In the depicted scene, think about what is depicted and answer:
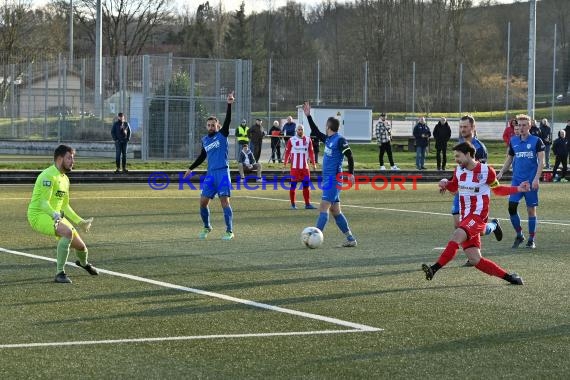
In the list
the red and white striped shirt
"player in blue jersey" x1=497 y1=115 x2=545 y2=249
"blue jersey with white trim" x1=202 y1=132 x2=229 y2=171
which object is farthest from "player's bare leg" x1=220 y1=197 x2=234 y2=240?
the red and white striped shirt

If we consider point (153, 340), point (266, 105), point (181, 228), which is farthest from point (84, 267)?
point (266, 105)

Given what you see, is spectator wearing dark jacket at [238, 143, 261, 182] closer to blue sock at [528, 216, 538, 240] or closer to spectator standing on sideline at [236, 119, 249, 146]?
spectator standing on sideline at [236, 119, 249, 146]

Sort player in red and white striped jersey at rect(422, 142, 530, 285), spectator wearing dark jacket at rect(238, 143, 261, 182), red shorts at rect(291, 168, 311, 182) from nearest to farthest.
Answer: player in red and white striped jersey at rect(422, 142, 530, 285) → red shorts at rect(291, 168, 311, 182) → spectator wearing dark jacket at rect(238, 143, 261, 182)

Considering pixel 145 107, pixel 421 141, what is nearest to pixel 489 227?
pixel 421 141

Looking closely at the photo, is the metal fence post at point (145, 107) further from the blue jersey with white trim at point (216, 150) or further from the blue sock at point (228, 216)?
the blue sock at point (228, 216)

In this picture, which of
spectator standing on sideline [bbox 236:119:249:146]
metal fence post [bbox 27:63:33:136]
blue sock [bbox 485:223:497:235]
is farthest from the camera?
metal fence post [bbox 27:63:33:136]

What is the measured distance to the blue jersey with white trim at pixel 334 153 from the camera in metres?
14.7

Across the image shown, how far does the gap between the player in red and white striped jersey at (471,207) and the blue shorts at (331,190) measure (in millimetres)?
3595

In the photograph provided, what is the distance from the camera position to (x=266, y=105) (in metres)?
46.7

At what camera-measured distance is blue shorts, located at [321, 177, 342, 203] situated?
14.6 metres

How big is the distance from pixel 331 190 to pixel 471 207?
3987 mm

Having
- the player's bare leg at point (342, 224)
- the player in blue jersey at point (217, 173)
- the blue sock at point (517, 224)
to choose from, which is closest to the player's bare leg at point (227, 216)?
the player in blue jersey at point (217, 173)

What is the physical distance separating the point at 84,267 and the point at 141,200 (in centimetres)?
1140

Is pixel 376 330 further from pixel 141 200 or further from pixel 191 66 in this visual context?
pixel 191 66
